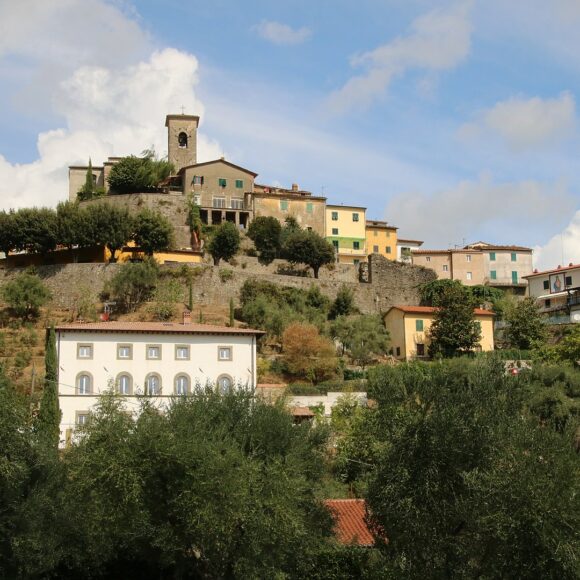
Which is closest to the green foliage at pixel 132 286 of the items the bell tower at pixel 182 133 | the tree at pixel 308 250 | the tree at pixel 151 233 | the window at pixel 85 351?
the tree at pixel 151 233

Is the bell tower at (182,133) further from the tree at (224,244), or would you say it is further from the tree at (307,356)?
the tree at (307,356)

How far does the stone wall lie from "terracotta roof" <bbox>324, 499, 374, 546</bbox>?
3525 cm

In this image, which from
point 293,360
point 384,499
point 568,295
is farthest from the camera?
point 568,295

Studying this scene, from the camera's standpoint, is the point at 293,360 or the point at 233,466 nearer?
the point at 233,466

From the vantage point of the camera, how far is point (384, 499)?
28.1 m

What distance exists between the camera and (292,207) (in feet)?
298

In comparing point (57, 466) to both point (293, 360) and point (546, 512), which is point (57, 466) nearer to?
point (546, 512)

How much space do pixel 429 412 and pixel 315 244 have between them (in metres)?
52.0

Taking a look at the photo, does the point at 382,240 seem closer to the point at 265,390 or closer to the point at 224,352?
the point at 224,352

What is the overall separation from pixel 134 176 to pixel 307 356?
3655cm

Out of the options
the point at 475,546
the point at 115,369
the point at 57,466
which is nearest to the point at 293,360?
the point at 115,369

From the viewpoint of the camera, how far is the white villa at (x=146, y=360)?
163 feet

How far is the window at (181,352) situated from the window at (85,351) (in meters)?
4.77

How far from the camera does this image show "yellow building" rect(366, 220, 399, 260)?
95.0m
